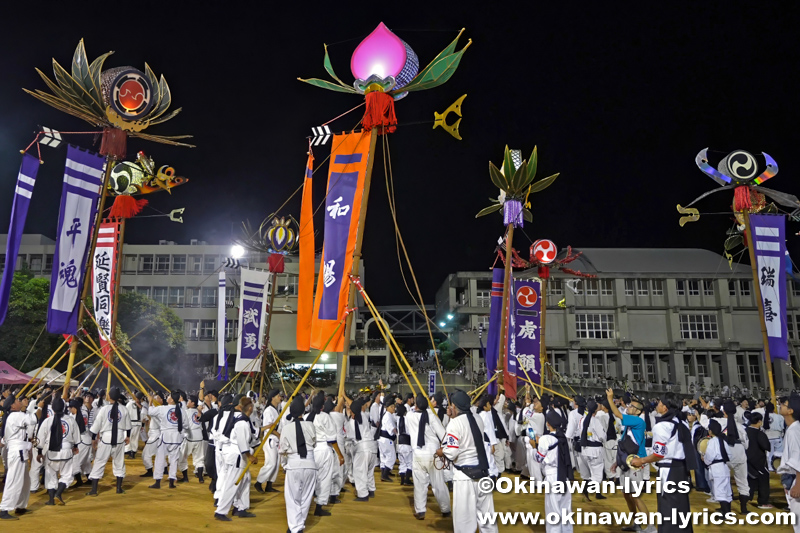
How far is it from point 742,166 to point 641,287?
3410 cm

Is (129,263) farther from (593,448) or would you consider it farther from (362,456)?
(593,448)

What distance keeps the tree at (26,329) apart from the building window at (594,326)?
3640 centimetres

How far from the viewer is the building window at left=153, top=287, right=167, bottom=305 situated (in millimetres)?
46281

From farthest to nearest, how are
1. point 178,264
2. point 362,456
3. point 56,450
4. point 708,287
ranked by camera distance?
point 178,264 → point 708,287 → point 362,456 → point 56,450

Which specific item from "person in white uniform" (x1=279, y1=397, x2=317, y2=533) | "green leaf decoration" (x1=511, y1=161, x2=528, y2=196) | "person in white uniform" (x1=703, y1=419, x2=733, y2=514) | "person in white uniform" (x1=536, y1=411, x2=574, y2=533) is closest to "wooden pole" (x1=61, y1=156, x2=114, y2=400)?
"person in white uniform" (x1=279, y1=397, x2=317, y2=533)

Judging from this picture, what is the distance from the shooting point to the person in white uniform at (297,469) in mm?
7891

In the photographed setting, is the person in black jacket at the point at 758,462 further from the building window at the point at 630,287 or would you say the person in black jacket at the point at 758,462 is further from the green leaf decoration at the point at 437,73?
the building window at the point at 630,287

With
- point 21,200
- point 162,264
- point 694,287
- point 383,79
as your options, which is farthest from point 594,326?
point 21,200

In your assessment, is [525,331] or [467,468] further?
[525,331]

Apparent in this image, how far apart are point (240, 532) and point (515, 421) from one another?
718 cm

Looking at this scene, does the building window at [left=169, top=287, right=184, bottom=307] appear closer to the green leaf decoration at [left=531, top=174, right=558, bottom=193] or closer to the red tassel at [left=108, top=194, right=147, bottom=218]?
the red tassel at [left=108, top=194, right=147, bottom=218]

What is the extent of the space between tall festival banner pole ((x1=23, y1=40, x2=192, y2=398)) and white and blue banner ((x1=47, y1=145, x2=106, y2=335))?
0.06 feet

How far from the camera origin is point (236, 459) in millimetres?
8922

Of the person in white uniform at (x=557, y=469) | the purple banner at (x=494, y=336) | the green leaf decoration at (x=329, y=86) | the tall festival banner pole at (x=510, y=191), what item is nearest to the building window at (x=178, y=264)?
the purple banner at (x=494, y=336)
